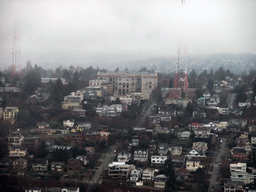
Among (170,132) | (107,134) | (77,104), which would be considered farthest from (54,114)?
(170,132)

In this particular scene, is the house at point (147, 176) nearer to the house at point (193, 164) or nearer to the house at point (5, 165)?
the house at point (193, 164)

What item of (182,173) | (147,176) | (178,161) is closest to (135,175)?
(147,176)

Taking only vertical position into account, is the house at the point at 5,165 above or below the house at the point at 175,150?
below

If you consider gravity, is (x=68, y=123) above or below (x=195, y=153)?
above

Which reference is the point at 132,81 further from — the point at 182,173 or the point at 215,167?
the point at 182,173

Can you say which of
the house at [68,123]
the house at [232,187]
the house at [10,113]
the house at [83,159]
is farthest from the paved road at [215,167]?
the house at [10,113]

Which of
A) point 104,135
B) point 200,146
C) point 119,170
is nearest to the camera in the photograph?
point 119,170

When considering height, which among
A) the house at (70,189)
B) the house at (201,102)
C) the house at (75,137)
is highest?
the house at (201,102)
